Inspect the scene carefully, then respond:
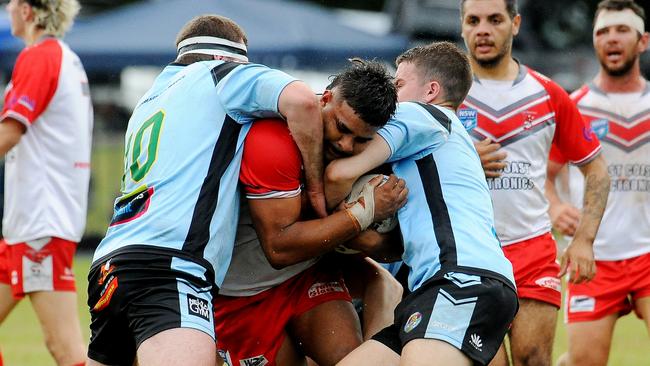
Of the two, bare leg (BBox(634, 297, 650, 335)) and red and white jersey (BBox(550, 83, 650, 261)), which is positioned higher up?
red and white jersey (BBox(550, 83, 650, 261))

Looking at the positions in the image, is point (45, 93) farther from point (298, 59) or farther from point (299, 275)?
point (298, 59)

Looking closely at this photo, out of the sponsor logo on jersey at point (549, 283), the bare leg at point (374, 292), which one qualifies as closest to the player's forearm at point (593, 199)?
the sponsor logo on jersey at point (549, 283)

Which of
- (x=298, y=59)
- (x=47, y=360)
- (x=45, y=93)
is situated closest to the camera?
(x=45, y=93)

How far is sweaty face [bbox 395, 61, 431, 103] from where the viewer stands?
5.64m

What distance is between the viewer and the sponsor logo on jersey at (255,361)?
588 centimetres

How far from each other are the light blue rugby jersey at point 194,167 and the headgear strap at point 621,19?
366cm

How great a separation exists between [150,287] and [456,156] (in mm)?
1517

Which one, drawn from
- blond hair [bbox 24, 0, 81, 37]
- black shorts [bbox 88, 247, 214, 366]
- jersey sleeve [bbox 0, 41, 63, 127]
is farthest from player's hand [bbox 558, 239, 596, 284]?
blond hair [bbox 24, 0, 81, 37]

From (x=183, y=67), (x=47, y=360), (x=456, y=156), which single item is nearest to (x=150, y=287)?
(x=183, y=67)

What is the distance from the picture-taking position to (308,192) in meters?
5.21

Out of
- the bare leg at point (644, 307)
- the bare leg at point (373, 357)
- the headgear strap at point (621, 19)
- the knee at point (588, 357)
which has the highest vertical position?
the headgear strap at point (621, 19)

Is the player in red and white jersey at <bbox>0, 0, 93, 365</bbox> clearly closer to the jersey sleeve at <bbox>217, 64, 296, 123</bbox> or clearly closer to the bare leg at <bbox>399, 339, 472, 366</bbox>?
the jersey sleeve at <bbox>217, 64, 296, 123</bbox>

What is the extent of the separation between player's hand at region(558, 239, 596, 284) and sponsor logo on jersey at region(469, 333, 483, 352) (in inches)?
78.1

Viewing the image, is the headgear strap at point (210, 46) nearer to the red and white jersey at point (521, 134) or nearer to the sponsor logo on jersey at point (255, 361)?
the sponsor logo on jersey at point (255, 361)
